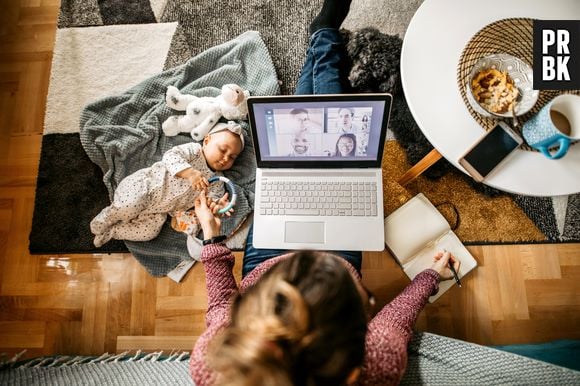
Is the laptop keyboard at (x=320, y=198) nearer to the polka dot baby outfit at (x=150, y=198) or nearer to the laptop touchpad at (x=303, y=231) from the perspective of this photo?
the laptop touchpad at (x=303, y=231)

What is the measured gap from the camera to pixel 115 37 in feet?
5.60

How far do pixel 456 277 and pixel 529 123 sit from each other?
511 millimetres

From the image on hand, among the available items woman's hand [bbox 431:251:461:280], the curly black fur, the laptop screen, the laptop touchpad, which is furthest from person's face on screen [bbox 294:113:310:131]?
woman's hand [bbox 431:251:461:280]

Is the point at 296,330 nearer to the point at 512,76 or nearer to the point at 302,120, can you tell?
the point at 302,120

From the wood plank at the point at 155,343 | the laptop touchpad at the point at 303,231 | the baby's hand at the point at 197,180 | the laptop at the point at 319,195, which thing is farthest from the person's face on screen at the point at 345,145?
the wood plank at the point at 155,343

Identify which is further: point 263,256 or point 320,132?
point 263,256

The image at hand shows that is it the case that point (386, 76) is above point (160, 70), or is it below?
above

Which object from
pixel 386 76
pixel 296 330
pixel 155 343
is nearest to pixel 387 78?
pixel 386 76

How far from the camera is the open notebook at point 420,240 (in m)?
1.39

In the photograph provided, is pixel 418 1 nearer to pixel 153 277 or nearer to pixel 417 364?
pixel 417 364

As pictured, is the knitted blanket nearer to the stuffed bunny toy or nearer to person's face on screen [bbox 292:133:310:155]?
person's face on screen [bbox 292:133:310:155]

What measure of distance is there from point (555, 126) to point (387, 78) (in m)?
0.59

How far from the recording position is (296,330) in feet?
2.06

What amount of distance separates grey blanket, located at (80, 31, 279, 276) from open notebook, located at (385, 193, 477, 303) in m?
0.50
